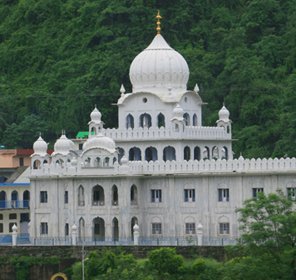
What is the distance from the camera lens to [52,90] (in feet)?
420

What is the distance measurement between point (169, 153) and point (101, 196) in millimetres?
3648

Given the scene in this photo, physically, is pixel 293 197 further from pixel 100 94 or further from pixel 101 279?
pixel 100 94

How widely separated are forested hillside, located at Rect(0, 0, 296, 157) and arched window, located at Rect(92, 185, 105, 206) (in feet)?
45.0

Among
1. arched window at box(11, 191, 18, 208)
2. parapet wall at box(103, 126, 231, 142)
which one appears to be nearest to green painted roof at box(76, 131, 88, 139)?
arched window at box(11, 191, 18, 208)

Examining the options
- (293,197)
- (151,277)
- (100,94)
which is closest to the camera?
(151,277)

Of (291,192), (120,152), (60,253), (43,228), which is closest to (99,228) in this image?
(43,228)

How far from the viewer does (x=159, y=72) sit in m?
102

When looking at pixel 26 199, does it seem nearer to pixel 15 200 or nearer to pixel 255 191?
pixel 15 200

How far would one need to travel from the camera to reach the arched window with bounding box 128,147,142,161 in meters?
101

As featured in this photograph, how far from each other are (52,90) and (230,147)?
1058 inches

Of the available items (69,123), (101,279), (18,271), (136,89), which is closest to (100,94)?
(69,123)

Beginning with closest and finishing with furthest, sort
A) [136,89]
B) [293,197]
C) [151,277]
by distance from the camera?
[151,277]
[293,197]
[136,89]

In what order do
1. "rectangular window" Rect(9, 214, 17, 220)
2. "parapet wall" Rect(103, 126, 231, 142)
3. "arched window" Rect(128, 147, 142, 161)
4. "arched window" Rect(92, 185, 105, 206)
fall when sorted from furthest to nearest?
"rectangular window" Rect(9, 214, 17, 220) < "arched window" Rect(128, 147, 142, 161) < "parapet wall" Rect(103, 126, 231, 142) < "arched window" Rect(92, 185, 105, 206)

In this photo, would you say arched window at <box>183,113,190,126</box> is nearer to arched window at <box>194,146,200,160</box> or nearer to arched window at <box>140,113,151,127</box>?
arched window at <box>194,146,200,160</box>
